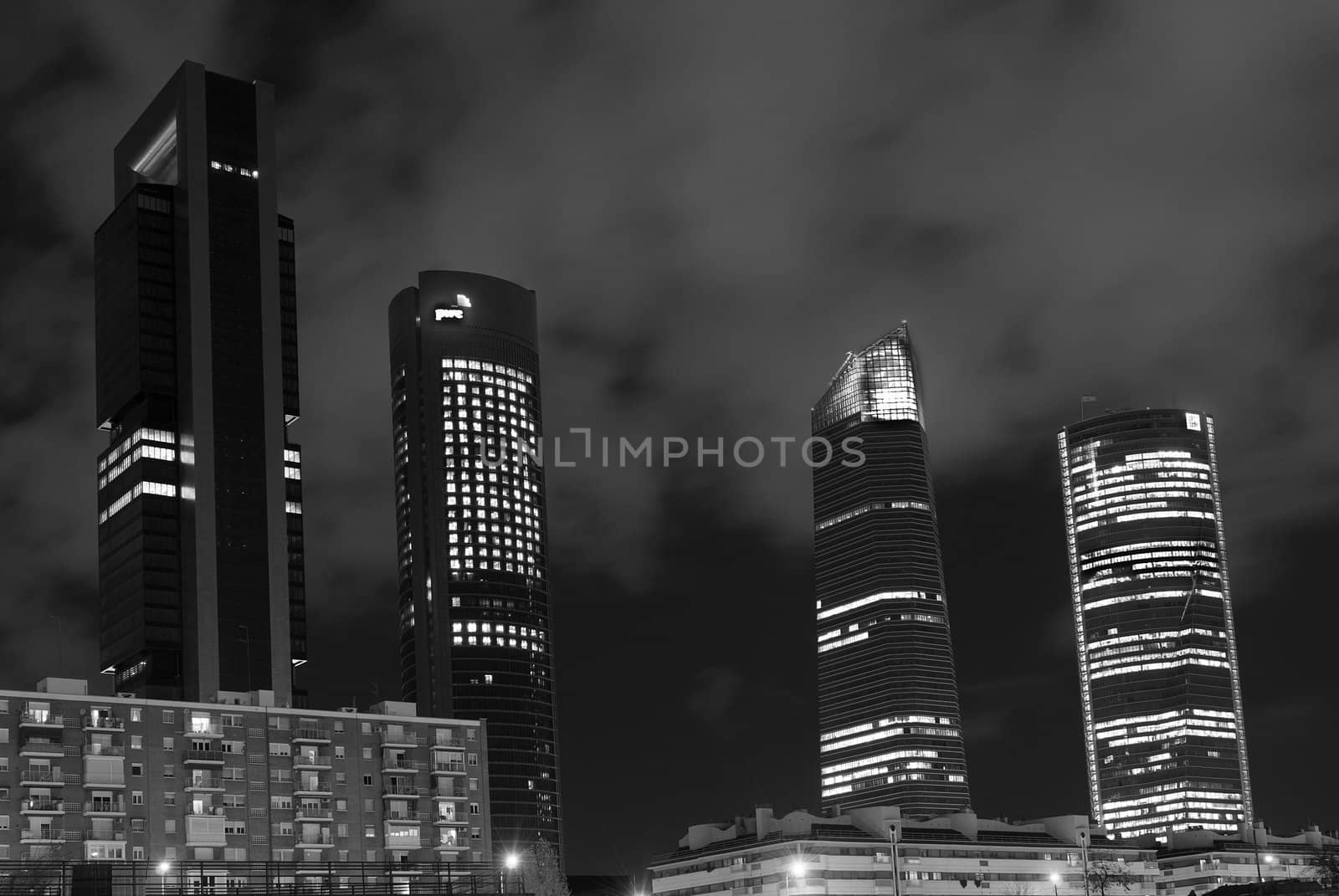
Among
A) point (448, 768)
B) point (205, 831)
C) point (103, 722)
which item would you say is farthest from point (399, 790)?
point (103, 722)

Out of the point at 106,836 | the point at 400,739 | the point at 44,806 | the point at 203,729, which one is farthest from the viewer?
the point at 400,739

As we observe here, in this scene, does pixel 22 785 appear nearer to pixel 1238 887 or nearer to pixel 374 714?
pixel 374 714

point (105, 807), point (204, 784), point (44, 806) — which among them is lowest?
point (105, 807)

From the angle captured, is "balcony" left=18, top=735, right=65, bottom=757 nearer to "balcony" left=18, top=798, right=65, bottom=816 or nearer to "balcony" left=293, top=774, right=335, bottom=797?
"balcony" left=18, top=798, right=65, bottom=816

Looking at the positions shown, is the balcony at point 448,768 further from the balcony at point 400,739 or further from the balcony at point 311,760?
the balcony at point 311,760

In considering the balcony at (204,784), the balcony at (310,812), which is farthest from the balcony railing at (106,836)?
the balcony at (310,812)

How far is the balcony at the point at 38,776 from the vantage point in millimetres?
166250

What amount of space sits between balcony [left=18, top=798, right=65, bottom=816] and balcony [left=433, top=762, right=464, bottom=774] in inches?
1541

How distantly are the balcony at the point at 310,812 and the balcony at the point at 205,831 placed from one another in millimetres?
7654

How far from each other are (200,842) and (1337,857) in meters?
127

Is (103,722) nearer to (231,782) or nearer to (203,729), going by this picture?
(203,729)

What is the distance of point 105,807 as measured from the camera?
170m

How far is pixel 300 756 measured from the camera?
182 m

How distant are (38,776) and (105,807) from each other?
7.25 meters
